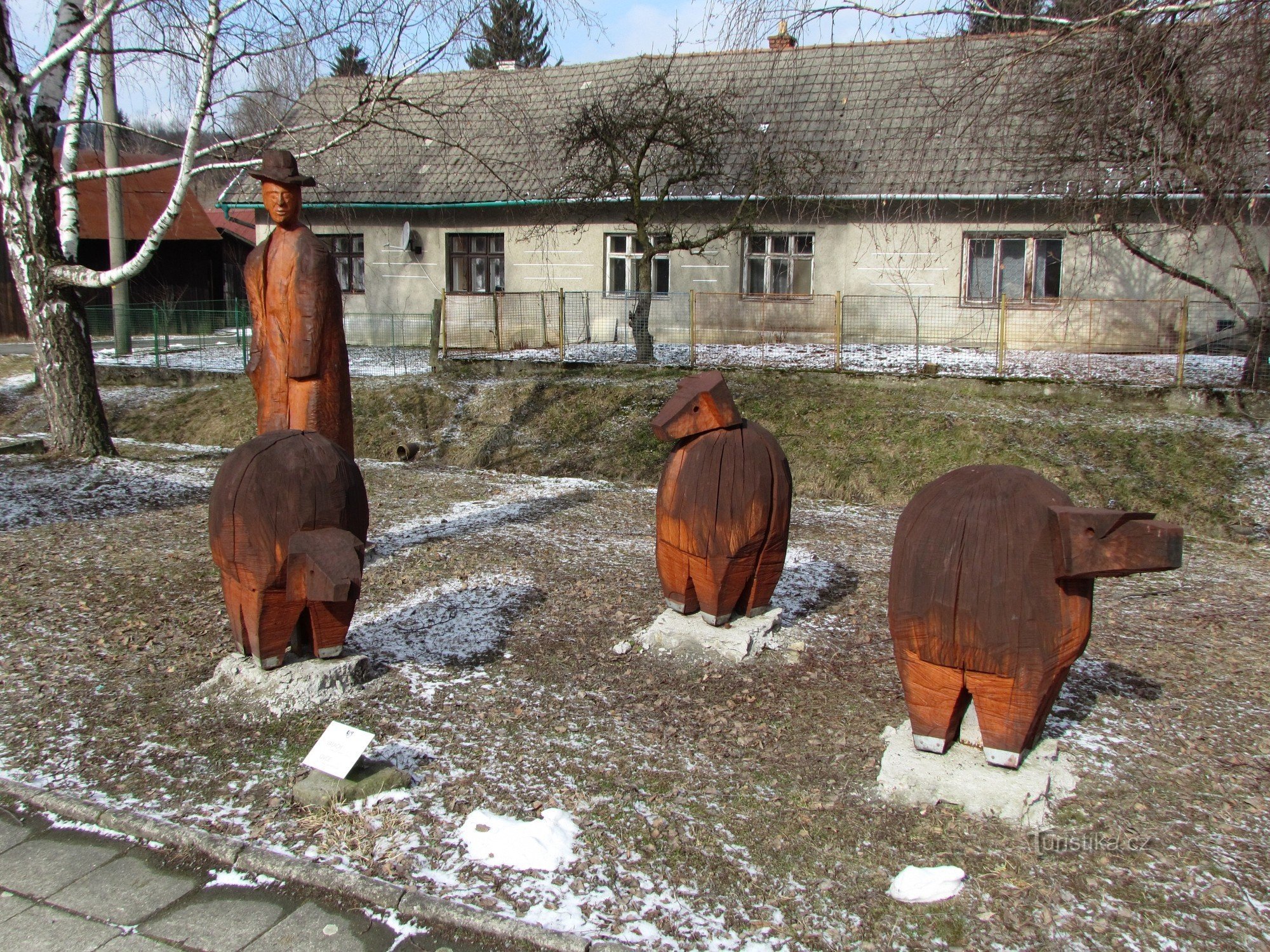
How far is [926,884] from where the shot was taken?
3.36m

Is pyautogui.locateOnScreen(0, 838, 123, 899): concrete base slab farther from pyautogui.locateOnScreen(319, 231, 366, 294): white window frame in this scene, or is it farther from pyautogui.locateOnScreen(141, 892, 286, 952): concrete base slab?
pyautogui.locateOnScreen(319, 231, 366, 294): white window frame

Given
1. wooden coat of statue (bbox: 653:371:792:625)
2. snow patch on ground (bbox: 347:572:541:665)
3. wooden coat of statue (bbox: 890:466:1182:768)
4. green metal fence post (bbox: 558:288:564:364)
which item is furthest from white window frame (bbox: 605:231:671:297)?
wooden coat of statue (bbox: 890:466:1182:768)

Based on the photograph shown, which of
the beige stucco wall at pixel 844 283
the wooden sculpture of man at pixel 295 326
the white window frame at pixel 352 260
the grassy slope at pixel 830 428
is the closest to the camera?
the wooden sculpture of man at pixel 295 326

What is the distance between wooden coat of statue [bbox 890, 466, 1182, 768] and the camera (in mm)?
3438

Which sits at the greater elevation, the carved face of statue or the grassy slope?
the carved face of statue

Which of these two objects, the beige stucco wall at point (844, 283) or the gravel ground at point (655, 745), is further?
the beige stucco wall at point (844, 283)

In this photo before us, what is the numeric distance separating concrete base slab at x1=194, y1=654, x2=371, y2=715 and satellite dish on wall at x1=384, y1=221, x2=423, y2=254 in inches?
687

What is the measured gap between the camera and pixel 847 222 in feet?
60.6

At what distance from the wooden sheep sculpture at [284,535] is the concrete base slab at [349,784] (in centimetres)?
75

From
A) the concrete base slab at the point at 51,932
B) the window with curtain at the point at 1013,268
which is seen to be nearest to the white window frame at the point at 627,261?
the window with curtain at the point at 1013,268

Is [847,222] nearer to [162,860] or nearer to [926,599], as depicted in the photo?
[926,599]

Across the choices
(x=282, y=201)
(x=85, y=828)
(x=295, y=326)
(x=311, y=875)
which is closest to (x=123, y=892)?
(x=85, y=828)

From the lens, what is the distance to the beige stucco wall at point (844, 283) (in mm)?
17219

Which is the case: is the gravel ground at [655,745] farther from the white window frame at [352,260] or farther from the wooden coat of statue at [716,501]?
the white window frame at [352,260]
